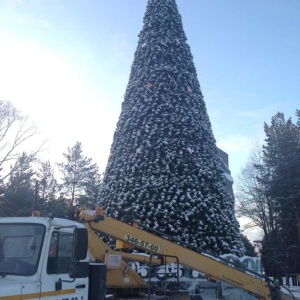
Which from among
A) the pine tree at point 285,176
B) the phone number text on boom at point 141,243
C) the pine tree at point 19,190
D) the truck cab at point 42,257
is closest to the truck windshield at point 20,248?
the truck cab at point 42,257

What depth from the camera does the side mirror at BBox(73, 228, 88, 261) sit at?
16.8 ft

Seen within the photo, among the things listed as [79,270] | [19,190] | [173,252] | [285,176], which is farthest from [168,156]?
[285,176]

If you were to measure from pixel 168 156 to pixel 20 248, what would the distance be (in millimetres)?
10658

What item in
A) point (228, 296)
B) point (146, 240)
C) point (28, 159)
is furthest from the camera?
point (28, 159)

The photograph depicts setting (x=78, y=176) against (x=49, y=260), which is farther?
(x=78, y=176)

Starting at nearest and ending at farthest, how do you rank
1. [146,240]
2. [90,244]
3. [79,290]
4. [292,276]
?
[79,290], [90,244], [146,240], [292,276]

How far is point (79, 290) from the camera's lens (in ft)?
17.8

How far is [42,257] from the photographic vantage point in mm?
4871

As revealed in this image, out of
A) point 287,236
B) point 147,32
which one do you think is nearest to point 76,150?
point 287,236

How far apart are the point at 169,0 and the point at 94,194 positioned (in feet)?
92.0

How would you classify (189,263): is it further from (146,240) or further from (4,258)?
(4,258)

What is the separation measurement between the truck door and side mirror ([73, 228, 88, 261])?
94 mm

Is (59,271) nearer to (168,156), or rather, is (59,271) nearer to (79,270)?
(79,270)

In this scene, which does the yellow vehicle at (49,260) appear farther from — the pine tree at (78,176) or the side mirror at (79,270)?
the pine tree at (78,176)
